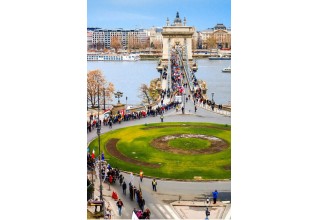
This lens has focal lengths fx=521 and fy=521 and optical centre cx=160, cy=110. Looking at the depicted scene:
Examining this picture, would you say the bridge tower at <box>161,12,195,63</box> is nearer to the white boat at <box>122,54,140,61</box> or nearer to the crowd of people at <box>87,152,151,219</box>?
the white boat at <box>122,54,140,61</box>

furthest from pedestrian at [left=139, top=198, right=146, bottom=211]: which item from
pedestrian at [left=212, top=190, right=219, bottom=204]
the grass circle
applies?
the grass circle

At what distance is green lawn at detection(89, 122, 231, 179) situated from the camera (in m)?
8.15

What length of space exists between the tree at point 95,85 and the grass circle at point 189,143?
54.7 inches

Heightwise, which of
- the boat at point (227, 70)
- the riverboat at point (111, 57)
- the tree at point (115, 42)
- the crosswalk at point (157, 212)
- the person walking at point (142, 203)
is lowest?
the crosswalk at point (157, 212)

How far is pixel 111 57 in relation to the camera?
8.95 meters

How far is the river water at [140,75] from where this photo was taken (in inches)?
340

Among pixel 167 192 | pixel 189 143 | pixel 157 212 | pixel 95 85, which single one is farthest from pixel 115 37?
pixel 157 212

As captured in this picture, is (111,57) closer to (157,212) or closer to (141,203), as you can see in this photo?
(141,203)

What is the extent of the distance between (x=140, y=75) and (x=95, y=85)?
0.82 meters

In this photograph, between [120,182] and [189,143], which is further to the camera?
[189,143]

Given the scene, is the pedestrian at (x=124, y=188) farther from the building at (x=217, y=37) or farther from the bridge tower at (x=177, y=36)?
the building at (x=217, y=37)

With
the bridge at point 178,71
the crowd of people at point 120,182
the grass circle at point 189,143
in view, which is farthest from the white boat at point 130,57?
the crowd of people at point 120,182

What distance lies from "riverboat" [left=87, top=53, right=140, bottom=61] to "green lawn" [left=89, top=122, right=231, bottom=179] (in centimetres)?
122
